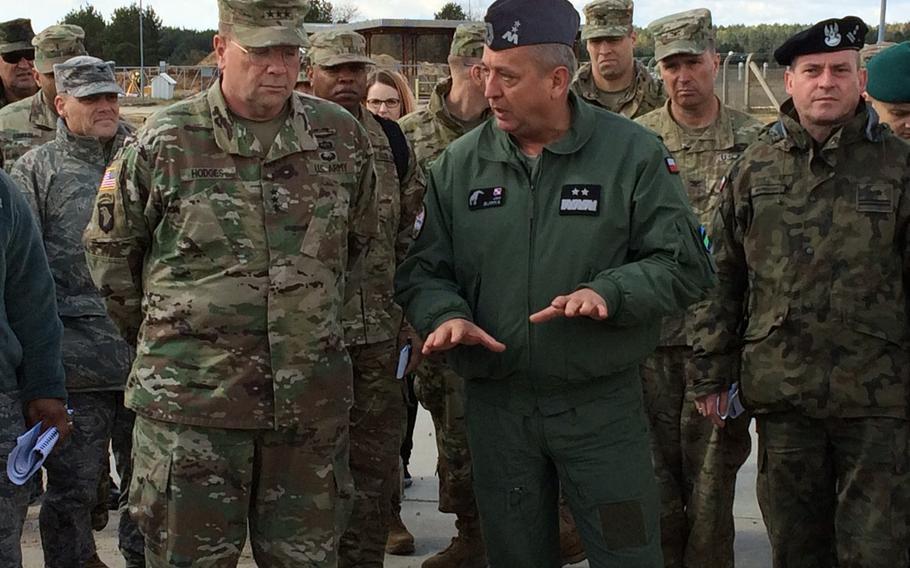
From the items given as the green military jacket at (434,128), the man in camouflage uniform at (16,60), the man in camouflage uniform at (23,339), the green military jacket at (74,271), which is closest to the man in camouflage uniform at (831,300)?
the green military jacket at (434,128)

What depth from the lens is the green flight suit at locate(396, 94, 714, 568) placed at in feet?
11.4

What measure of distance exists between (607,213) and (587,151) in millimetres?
206

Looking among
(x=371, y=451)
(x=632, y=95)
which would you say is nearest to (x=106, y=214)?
(x=371, y=451)

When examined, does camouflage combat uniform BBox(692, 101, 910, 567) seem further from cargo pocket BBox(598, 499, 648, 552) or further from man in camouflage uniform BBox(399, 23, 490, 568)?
man in camouflage uniform BBox(399, 23, 490, 568)

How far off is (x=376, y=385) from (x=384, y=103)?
87.8 inches

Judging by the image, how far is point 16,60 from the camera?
778cm

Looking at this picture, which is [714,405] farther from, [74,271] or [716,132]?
[74,271]

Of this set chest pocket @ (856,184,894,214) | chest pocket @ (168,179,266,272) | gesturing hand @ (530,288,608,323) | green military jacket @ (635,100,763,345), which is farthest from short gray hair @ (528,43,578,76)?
green military jacket @ (635,100,763,345)

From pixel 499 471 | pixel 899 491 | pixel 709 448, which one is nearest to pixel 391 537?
pixel 709 448

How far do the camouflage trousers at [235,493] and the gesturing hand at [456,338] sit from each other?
0.53 m

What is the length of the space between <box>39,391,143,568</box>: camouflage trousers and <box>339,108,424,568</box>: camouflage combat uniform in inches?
37.0

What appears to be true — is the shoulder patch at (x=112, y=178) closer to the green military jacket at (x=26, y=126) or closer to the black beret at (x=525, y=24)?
the black beret at (x=525, y=24)

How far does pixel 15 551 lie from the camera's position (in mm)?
3596

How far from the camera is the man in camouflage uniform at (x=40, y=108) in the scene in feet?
20.8
